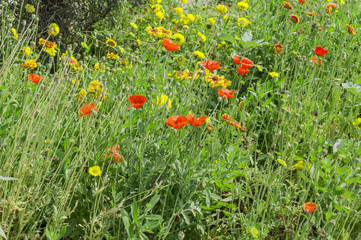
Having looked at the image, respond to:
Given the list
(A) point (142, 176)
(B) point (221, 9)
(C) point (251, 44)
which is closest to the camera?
(A) point (142, 176)

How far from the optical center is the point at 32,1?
3293mm

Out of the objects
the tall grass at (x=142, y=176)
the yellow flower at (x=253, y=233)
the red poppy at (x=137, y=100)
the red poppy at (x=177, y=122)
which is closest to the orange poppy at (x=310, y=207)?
the tall grass at (x=142, y=176)

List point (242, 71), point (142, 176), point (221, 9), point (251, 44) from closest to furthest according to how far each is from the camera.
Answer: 1. point (142, 176)
2. point (242, 71)
3. point (251, 44)
4. point (221, 9)

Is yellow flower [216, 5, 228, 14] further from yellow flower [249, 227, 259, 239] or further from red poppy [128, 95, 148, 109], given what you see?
yellow flower [249, 227, 259, 239]

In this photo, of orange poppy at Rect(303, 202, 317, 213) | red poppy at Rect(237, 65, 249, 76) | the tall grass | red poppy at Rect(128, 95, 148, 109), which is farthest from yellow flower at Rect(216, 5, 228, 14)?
orange poppy at Rect(303, 202, 317, 213)

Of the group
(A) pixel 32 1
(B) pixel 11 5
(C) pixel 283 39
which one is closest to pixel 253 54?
(C) pixel 283 39

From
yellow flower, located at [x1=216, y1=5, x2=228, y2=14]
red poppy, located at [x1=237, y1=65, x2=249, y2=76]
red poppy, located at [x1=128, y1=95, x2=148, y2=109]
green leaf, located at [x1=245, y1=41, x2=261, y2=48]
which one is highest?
yellow flower, located at [x1=216, y1=5, x2=228, y2=14]

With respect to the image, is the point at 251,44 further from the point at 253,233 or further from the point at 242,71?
the point at 253,233

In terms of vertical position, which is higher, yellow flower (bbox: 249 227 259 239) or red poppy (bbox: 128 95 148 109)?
red poppy (bbox: 128 95 148 109)

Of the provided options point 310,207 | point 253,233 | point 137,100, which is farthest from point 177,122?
point 310,207

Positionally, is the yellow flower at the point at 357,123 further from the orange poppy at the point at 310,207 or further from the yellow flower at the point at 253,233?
the yellow flower at the point at 253,233

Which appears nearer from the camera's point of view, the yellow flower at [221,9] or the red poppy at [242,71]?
the red poppy at [242,71]

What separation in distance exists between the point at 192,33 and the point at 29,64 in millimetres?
2137

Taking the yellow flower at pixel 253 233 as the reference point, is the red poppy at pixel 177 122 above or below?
above
